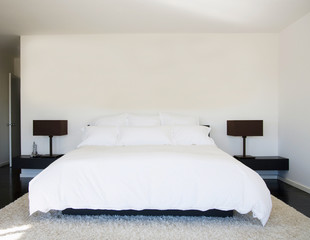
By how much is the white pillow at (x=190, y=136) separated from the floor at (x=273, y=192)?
123cm

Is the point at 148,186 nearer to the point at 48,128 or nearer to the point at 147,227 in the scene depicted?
the point at 147,227

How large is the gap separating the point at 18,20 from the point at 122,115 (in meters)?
2.23

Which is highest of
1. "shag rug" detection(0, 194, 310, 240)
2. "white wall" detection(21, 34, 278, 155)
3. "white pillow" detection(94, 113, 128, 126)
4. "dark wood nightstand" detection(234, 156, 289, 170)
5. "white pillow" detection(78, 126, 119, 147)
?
"white wall" detection(21, 34, 278, 155)

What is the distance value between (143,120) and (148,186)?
2.02 meters

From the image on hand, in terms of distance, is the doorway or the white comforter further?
the doorway

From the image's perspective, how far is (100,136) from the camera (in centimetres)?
398

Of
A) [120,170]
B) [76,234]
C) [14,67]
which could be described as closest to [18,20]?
[14,67]

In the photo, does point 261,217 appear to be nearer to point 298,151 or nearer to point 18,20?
point 298,151

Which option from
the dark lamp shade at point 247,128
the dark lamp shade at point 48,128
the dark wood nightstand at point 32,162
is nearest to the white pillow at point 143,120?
the dark lamp shade at point 48,128

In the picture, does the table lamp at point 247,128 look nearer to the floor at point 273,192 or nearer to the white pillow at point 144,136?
the floor at point 273,192

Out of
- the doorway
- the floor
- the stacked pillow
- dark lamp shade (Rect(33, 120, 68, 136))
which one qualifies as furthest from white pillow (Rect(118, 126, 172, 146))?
the doorway

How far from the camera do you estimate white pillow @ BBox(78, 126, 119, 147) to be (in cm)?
392

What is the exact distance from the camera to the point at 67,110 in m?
4.86

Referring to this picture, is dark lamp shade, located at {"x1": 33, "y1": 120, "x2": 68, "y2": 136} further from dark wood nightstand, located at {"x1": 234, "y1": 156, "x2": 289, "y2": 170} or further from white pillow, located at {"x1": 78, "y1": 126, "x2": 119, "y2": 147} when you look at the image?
dark wood nightstand, located at {"x1": 234, "y1": 156, "x2": 289, "y2": 170}
